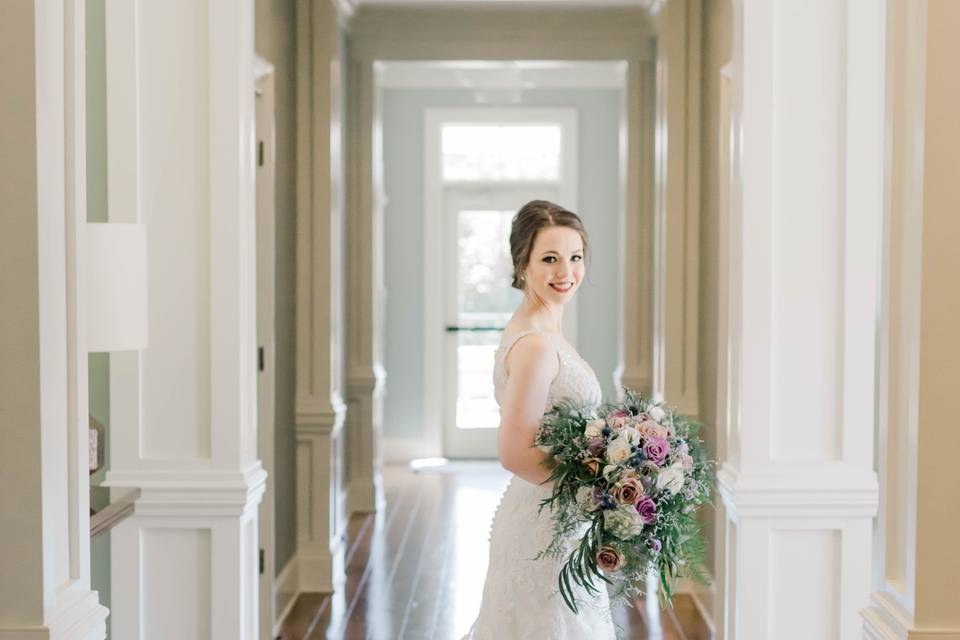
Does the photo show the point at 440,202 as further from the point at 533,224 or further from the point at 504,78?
the point at 533,224

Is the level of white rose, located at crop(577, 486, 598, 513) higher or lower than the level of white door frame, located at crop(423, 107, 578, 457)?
lower

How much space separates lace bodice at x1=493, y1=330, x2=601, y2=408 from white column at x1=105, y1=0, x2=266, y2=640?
984 millimetres

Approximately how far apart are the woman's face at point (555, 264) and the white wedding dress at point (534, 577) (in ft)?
0.42

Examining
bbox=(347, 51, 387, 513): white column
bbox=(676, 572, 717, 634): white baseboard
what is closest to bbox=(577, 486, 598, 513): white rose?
bbox=(676, 572, 717, 634): white baseboard

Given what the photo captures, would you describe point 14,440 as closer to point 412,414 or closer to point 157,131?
point 157,131

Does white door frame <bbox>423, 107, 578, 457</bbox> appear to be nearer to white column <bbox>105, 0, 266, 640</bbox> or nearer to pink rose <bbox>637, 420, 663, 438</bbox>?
white column <bbox>105, 0, 266, 640</bbox>

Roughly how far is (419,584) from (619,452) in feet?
12.4

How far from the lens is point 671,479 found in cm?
265

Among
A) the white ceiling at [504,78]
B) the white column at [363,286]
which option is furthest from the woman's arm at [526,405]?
the white ceiling at [504,78]

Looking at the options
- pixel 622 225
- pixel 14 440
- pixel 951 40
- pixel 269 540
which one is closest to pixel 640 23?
pixel 622 225

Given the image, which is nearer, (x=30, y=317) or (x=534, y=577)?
(x=30, y=317)

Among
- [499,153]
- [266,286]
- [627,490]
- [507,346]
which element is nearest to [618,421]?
[627,490]

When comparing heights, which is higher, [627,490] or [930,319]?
[930,319]

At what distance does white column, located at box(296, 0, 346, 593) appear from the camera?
6059 mm
